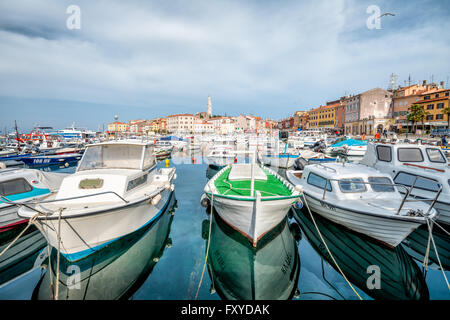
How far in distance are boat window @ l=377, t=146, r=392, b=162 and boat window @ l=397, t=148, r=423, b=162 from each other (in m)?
0.39

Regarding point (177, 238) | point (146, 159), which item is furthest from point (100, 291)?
point (146, 159)

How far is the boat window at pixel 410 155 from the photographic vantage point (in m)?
10.5

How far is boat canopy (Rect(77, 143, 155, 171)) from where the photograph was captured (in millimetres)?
8852

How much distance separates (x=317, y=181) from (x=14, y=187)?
12274mm

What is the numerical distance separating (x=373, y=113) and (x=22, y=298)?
230 feet

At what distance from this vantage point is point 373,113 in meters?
56.7

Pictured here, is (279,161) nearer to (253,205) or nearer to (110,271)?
(253,205)

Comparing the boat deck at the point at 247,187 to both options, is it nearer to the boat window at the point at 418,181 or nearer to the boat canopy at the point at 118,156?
the boat canopy at the point at 118,156

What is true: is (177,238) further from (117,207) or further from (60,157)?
(60,157)

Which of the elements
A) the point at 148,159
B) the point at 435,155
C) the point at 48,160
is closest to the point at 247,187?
the point at 148,159

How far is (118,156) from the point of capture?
935cm

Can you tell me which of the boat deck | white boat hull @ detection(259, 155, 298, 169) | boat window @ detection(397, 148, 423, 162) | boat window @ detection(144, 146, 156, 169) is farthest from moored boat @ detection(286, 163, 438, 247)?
white boat hull @ detection(259, 155, 298, 169)

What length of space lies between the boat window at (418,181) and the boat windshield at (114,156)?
38.3 feet

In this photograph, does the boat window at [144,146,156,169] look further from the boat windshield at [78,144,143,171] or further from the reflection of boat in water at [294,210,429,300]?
the reflection of boat in water at [294,210,429,300]
